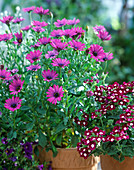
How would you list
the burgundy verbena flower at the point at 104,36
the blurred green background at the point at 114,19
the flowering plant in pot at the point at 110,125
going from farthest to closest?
1. the blurred green background at the point at 114,19
2. the burgundy verbena flower at the point at 104,36
3. the flowering plant in pot at the point at 110,125

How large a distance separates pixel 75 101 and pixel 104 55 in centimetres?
16

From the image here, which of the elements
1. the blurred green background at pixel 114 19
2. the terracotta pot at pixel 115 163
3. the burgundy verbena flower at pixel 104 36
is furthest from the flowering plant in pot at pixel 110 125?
the blurred green background at pixel 114 19

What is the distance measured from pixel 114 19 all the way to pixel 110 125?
2738 millimetres

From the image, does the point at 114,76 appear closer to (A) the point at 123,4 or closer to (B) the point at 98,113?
(A) the point at 123,4

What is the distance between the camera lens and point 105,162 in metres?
0.92

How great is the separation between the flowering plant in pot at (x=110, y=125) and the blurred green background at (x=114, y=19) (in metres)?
1.91

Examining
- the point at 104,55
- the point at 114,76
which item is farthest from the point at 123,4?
the point at 104,55

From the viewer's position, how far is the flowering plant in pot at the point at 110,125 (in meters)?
0.85

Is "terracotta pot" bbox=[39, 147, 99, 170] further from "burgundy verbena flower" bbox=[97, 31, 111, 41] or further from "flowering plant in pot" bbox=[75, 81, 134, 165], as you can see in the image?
"burgundy verbena flower" bbox=[97, 31, 111, 41]

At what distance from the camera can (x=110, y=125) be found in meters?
0.92

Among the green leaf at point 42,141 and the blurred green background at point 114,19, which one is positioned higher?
the blurred green background at point 114,19

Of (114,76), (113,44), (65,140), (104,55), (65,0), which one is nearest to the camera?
(104,55)

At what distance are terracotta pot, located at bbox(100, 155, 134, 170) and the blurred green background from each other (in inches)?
78.5

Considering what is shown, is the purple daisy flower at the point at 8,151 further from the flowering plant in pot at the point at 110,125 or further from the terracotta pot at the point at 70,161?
the flowering plant in pot at the point at 110,125
